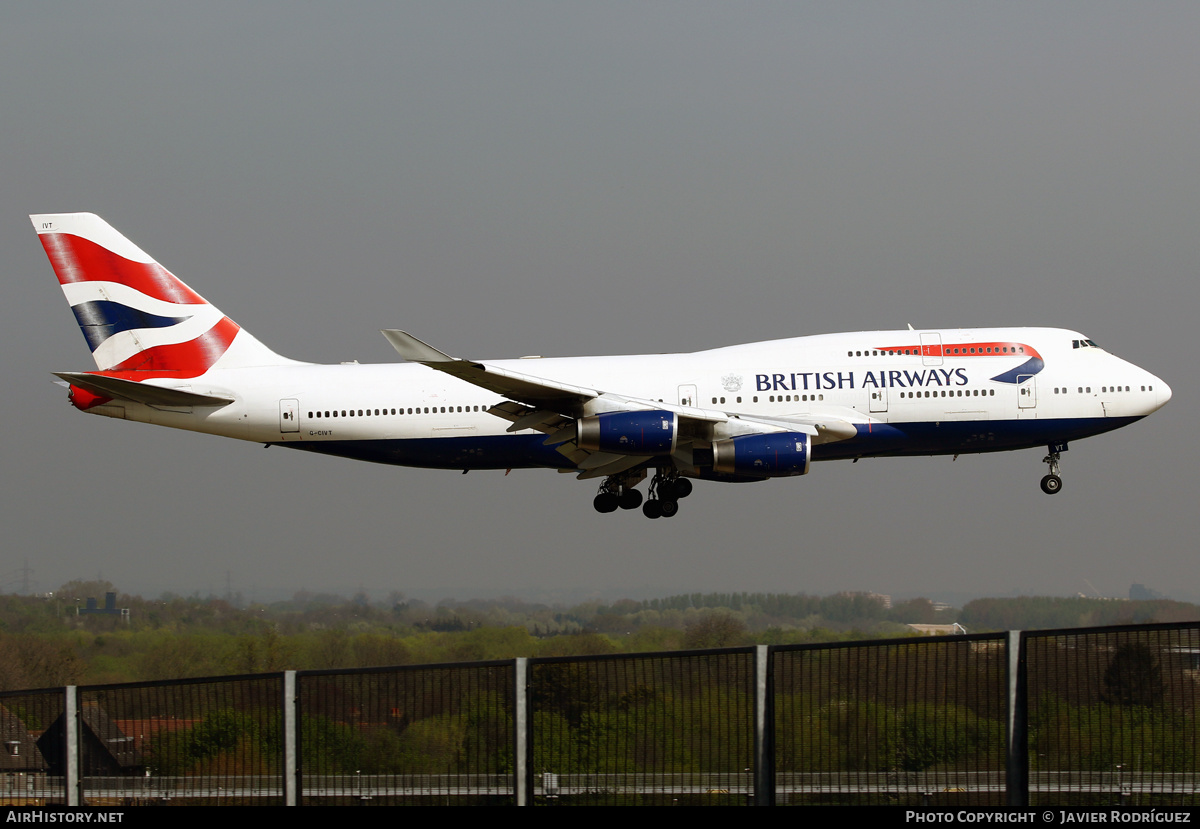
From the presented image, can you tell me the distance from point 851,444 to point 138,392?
688 inches

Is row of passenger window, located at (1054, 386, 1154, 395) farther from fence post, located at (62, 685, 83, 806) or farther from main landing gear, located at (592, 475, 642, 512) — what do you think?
fence post, located at (62, 685, 83, 806)

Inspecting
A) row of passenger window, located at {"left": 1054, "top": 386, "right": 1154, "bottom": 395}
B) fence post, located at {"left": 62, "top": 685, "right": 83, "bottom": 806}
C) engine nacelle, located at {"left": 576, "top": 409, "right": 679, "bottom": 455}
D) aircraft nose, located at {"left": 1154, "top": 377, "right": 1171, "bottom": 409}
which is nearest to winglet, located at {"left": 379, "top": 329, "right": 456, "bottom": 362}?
engine nacelle, located at {"left": 576, "top": 409, "right": 679, "bottom": 455}

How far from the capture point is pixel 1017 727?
8734 mm

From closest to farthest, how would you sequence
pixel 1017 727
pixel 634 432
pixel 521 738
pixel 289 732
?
pixel 1017 727, pixel 521 738, pixel 289 732, pixel 634 432

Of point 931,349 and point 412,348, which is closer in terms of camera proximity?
point 412,348

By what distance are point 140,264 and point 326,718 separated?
24794 millimetres

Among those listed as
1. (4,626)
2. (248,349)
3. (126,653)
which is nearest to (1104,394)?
(248,349)

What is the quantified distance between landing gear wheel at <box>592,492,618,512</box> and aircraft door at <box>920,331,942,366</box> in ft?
29.5

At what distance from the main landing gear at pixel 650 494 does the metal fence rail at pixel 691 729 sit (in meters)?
20.2

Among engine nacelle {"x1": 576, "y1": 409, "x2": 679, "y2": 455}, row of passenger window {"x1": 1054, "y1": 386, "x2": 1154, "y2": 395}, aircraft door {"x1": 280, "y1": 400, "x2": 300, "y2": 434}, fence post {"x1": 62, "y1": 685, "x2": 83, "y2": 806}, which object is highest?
row of passenger window {"x1": 1054, "y1": 386, "x2": 1154, "y2": 395}

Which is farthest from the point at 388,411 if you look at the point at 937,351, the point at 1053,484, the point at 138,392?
the point at 1053,484

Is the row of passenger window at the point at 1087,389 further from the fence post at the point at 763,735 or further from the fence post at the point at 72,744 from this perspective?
the fence post at the point at 72,744

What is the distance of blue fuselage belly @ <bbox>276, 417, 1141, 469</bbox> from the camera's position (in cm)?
2800

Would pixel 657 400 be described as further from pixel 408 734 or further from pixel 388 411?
pixel 408 734
